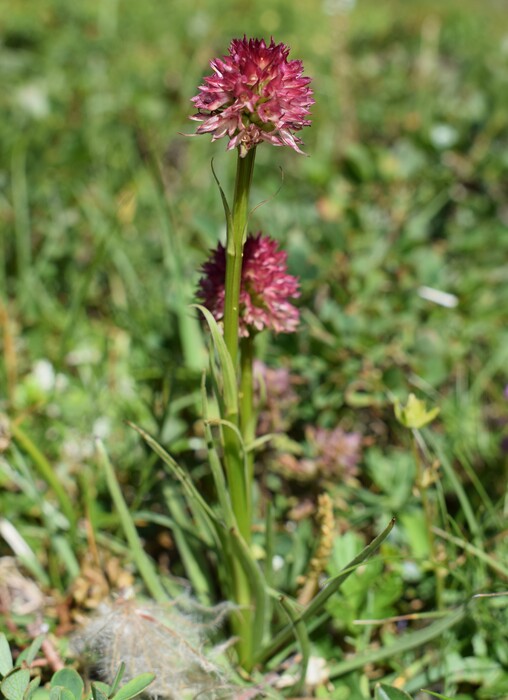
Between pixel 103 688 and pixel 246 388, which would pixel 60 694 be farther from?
pixel 246 388

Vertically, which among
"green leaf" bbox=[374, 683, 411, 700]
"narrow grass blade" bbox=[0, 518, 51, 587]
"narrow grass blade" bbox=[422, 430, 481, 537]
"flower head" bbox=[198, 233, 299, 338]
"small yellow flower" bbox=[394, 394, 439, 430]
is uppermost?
"flower head" bbox=[198, 233, 299, 338]

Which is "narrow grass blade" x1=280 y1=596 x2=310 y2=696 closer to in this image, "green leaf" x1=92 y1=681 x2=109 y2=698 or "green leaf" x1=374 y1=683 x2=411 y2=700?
"green leaf" x1=374 y1=683 x2=411 y2=700

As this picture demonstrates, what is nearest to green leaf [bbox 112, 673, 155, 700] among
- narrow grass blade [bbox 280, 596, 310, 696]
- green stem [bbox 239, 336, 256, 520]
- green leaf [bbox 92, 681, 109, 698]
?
green leaf [bbox 92, 681, 109, 698]

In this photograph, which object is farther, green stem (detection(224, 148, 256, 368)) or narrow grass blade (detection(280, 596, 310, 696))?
narrow grass blade (detection(280, 596, 310, 696))

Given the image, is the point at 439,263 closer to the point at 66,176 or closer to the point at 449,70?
the point at 66,176

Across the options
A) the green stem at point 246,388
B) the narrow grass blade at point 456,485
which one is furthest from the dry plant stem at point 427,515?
the green stem at point 246,388

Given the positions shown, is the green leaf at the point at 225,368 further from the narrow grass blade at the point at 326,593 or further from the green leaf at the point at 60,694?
the green leaf at the point at 60,694
